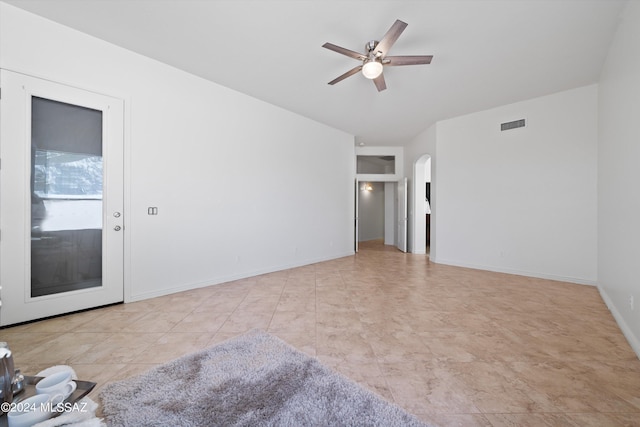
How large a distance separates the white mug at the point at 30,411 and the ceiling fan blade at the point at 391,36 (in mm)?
3330

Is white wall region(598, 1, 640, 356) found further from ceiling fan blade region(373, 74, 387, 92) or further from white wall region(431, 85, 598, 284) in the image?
ceiling fan blade region(373, 74, 387, 92)

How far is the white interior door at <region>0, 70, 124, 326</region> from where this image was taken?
8.05 ft

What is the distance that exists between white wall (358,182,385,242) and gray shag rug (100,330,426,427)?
7.96m

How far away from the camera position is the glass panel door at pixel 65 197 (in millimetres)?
2623

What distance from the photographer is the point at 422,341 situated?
2223 mm

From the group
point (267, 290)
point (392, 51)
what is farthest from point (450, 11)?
point (267, 290)

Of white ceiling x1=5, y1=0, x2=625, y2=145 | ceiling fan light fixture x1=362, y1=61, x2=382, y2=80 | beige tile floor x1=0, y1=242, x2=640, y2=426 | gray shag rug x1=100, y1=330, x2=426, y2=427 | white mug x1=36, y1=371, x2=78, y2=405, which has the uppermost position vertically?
white ceiling x1=5, y1=0, x2=625, y2=145

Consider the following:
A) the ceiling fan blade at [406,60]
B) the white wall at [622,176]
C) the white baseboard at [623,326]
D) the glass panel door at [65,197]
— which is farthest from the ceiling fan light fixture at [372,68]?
the white baseboard at [623,326]

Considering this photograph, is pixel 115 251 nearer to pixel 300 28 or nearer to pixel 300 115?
pixel 300 28

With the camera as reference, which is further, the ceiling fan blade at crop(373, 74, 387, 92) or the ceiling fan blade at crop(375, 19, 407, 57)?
the ceiling fan blade at crop(373, 74, 387, 92)

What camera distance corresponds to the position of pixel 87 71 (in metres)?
2.89

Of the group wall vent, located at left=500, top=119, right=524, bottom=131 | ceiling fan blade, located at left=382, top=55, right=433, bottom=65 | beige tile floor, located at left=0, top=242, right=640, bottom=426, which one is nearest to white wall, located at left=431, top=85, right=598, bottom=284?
wall vent, located at left=500, top=119, right=524, bottom=131

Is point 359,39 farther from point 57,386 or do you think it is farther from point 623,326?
point 623,326

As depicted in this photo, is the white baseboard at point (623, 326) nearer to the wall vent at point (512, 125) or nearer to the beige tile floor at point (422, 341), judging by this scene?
the beige tile floor at point (422, 341)
